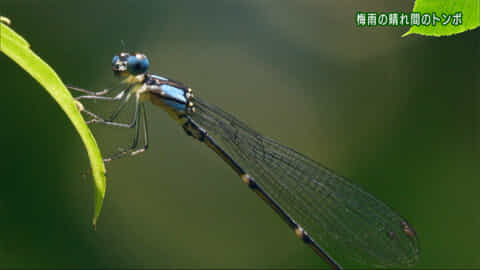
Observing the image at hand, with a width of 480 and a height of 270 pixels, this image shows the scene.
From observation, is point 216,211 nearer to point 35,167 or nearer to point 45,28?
point 35,167

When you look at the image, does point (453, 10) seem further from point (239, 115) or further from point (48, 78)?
point (239, 115)

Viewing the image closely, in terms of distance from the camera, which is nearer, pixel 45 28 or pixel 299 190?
pixel 299 190

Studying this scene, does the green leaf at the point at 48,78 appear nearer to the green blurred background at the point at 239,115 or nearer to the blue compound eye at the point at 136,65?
the blue compound eye at the point at 136,65

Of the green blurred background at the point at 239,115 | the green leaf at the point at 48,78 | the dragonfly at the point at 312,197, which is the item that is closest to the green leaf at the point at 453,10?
the green leaf at the point at 48,78

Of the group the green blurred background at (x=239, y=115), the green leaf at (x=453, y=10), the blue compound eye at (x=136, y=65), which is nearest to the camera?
the green leaf at (x=453, y=10)

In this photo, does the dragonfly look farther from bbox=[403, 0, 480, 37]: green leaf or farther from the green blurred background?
the green blurred background

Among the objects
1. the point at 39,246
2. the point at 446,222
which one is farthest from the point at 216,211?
the point at 446,222
